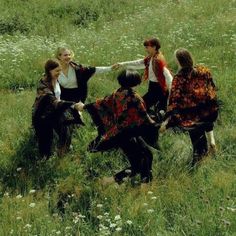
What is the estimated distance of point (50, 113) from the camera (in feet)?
23.4

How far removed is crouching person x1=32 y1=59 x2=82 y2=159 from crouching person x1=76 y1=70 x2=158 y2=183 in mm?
546

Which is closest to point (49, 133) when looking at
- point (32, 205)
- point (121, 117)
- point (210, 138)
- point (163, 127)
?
point (121, 117)

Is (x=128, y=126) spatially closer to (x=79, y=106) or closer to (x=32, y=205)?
(x=79, y=106)

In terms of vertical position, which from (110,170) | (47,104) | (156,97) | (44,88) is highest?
(44,88)

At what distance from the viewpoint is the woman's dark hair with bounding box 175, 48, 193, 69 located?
6.90m

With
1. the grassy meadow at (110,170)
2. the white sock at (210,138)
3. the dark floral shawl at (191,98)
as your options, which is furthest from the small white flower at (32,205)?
the white sock at (210,138)

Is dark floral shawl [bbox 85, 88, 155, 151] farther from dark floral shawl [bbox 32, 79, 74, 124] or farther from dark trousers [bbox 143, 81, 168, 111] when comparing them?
dark trousers [bbox 143, 81, 168, 111]

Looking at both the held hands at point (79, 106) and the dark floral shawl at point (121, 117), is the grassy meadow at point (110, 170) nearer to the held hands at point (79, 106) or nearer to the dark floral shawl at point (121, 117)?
the dark floral shawl at point (121, 117)

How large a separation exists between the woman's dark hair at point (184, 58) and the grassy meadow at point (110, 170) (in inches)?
50.1

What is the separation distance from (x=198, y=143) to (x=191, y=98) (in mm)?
671

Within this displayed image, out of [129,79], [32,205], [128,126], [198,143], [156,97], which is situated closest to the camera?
[32,205]

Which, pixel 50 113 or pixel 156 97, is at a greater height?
pixel 50 113

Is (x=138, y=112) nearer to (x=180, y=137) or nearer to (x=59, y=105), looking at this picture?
(x=59, y=105)

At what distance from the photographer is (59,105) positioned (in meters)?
6.98
